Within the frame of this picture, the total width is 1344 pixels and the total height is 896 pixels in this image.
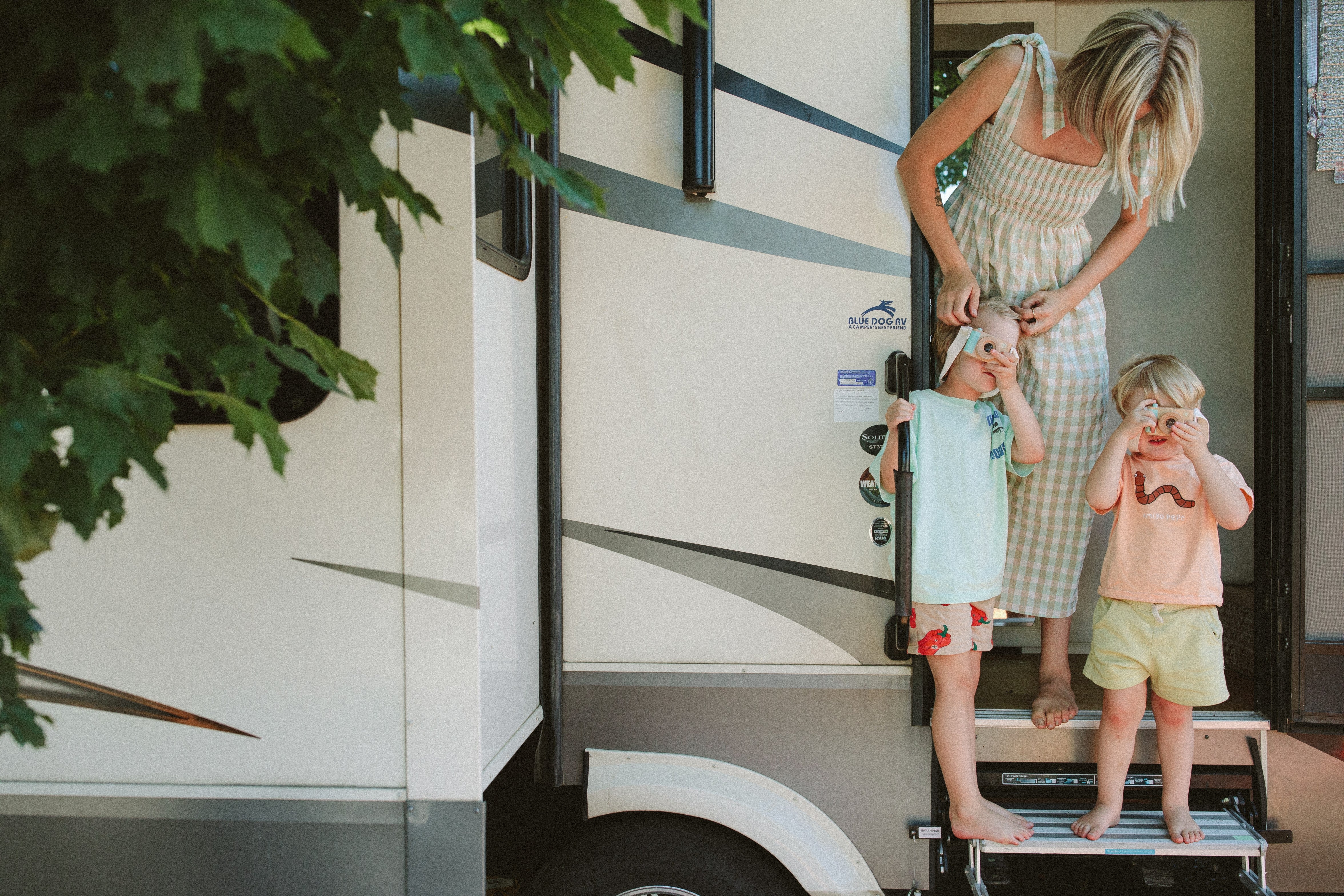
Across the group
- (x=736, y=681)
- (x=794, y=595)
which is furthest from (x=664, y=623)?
(x=794, y=595)

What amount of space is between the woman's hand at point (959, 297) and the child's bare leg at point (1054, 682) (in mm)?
972

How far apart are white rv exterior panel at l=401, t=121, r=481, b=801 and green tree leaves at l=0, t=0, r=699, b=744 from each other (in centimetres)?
62

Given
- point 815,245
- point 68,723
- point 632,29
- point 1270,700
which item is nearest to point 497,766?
point 68,723

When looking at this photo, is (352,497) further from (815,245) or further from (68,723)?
(815,245)

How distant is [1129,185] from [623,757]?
2080mm

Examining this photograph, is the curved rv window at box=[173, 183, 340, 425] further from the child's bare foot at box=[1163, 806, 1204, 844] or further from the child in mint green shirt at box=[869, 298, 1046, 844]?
the child's bare foot at box=[1163, 806, 1204, 844]

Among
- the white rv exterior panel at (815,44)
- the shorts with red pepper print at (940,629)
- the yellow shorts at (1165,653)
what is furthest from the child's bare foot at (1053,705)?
the white rv exterior panel at (815,44)

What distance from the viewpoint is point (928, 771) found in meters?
2.21

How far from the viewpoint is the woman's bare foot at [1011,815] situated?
2.21m

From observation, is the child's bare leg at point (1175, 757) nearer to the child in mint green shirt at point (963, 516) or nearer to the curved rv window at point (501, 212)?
the child in mint green shirt at point (963, 516)

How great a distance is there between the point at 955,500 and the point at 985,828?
875 millimetres

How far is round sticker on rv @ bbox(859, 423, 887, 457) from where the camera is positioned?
2213 mm

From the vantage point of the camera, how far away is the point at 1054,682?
2465 millimetres

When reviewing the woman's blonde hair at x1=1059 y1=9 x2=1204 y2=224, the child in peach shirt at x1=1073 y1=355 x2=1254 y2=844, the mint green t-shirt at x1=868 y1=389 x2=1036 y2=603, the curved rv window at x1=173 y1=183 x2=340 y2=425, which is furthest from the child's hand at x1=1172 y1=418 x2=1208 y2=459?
the curved rv window at x1=173 y1=183 x2=340 y2=425
